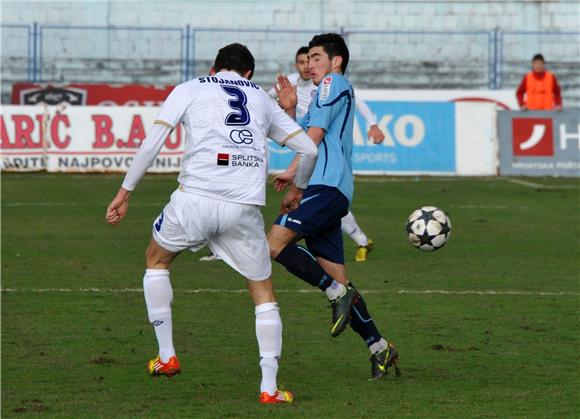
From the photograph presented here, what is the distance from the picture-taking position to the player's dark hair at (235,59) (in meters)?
6.87

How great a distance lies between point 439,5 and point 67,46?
9614 mm

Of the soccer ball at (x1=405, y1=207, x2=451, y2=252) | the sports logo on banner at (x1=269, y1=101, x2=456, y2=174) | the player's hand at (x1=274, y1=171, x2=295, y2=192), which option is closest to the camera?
the player's hand at (x1=274, y1=171, x2=295, y2=192)

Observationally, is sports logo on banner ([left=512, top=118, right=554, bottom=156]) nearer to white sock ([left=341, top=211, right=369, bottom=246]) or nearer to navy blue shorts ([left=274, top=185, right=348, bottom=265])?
white sock ([left=341, top=211, right=369, bottom=246])

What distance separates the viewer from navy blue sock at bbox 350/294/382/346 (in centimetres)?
758

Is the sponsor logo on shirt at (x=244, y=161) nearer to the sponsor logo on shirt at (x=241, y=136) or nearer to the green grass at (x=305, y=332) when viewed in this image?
the sponsor logo on shirt at (x=241, y=136)

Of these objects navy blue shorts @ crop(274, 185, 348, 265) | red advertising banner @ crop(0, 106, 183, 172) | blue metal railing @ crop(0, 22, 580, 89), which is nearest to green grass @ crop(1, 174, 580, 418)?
navy blue shorts @ crop(274, 185, 348, 265)

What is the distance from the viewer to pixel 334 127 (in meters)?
7.70

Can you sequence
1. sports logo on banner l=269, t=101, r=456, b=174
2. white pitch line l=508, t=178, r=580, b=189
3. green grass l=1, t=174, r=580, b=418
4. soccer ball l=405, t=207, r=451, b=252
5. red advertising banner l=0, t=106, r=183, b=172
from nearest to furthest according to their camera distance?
green grass l=1, t=174, r=580, b=418 < soccer ball l=405, t=207, r=451, b=252 < white pitch line l=508, t=178, r=580, b=189 < red advertising banner l=0, t=106, r=183, b=172 < sports logo on banner l=269, t=101, r=456, b=174

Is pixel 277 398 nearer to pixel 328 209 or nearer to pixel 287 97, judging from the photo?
pixel 328 209

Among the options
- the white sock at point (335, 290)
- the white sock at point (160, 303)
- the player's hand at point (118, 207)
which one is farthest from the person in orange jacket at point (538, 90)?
the player's hand at point (118, 207)

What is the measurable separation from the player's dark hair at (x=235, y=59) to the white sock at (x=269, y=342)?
4.29 feet

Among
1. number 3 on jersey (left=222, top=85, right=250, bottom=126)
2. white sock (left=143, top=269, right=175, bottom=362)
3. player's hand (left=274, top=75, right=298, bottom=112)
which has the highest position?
player's hand (left=274, top=75, right=298, bottom=112)

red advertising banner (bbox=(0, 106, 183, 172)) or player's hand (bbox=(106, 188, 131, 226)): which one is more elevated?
red advertising banner (bbox=(0, 106, 183, 172))

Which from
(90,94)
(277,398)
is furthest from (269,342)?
(90,94)
